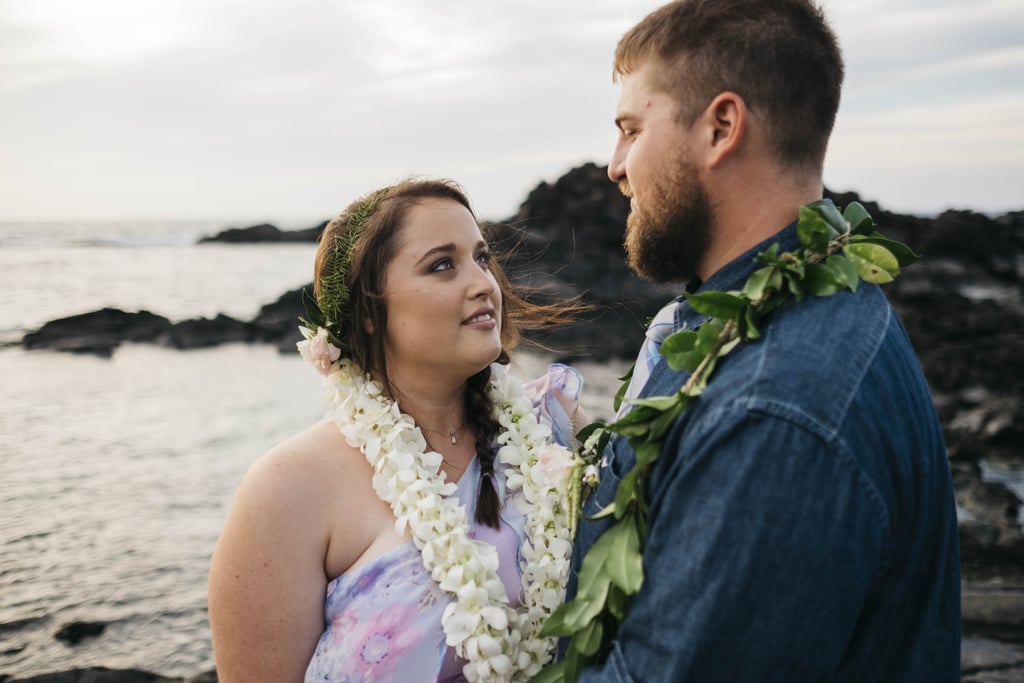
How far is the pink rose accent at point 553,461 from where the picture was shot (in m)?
3.06

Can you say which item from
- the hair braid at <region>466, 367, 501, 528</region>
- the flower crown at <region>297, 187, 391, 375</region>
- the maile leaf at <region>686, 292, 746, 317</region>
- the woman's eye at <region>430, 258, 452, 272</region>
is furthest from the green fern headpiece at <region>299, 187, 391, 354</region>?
the maile leaf at <region>686, 292, 746, 317</region>

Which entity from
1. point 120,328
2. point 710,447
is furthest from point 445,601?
point 120,328

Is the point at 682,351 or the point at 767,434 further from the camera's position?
the point at 682,351

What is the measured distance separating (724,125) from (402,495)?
5.33 ft

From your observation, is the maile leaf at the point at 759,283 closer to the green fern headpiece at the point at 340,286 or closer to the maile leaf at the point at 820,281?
the maile leaf at the point at 820,281

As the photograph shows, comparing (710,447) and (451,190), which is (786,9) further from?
(451,190)

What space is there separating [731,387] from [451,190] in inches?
74.3

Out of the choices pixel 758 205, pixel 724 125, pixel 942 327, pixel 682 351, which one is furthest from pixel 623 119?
pixel 942 327

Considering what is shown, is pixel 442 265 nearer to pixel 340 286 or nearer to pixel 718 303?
pixel 340 286

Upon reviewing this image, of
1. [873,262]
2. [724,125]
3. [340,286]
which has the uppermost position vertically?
[724,125]

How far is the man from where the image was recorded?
1.71 meters

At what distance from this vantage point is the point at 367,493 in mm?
2928

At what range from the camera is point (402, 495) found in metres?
2.88

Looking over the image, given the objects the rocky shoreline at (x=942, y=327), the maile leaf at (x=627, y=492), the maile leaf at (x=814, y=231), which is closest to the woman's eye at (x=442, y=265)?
the rocky shoreline at (x=942, y=327)
